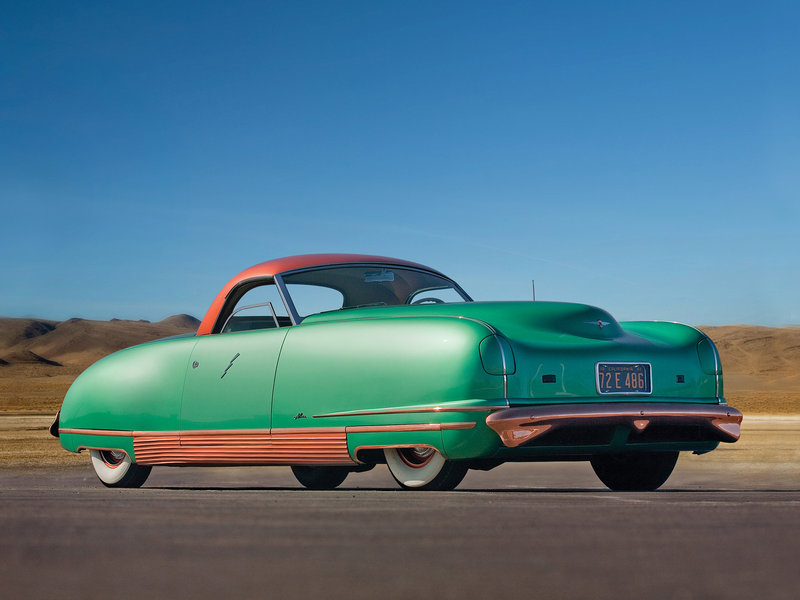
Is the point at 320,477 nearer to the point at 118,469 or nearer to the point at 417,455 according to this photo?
the point at 118,469

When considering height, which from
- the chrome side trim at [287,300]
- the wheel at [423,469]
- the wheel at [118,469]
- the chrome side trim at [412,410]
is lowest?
the wheel at [118,469]

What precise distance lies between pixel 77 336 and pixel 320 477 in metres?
149

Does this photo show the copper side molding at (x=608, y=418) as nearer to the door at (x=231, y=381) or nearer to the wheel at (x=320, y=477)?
the door at (x=231, y=381)

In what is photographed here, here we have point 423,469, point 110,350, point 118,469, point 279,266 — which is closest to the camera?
point 423,469

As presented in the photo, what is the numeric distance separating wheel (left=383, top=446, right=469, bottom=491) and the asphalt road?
0.33 meters

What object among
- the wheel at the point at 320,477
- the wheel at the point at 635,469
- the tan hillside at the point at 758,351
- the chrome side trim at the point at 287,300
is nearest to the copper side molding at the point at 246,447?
the chrome side trim at the point at 287,300

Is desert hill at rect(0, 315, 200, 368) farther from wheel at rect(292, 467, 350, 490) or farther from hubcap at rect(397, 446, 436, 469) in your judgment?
hubcap at rect(397, 446, 436, 469)

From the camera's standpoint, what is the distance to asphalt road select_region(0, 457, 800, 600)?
2.91 m

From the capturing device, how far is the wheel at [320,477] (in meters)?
8.02

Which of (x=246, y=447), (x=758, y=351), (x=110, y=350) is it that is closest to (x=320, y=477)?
(x=246, y=447)

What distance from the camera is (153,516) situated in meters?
4.65

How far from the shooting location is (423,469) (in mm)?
5957

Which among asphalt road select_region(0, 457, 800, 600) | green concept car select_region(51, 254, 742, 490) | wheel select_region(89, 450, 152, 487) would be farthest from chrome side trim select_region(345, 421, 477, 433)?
wheel select_region(89, 450, 152, 487)

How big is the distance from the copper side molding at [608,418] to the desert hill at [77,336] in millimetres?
116890
